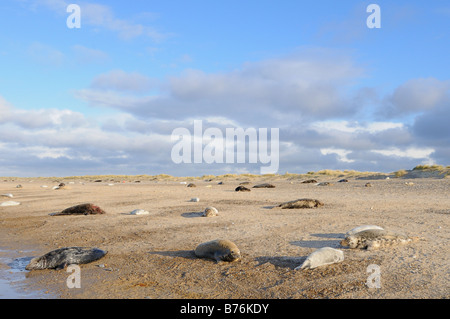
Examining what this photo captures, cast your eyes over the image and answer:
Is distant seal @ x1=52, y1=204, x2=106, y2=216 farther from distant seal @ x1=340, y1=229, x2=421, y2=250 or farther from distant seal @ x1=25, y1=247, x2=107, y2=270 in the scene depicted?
distant seal @ x1=340, y1=229, x2=421, y2=250

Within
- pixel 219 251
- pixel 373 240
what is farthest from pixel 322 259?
pixel 219 251

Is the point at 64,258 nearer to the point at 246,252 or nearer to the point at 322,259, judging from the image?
the point at 246,252

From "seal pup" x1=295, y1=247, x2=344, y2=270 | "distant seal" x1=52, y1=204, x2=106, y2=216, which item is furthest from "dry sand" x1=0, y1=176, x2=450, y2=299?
"distant seal" x1=52, y1=204, x2=106, y2=216

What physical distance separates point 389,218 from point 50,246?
742 cm

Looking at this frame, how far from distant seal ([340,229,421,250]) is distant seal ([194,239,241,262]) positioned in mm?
1791

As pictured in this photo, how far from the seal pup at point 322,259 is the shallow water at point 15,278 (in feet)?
11.2

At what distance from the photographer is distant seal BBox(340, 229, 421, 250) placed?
243 inches

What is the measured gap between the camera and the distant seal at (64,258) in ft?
20.8

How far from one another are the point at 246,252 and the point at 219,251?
614mm

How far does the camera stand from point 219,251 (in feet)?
20.1

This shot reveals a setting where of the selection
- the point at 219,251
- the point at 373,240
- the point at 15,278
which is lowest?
the point at 15,278
